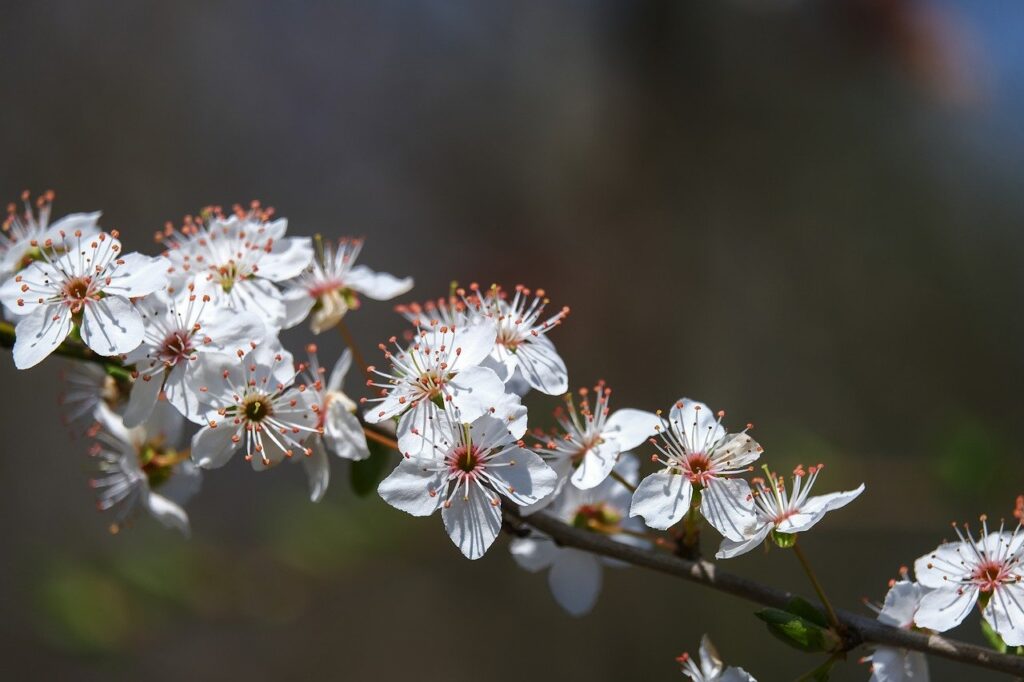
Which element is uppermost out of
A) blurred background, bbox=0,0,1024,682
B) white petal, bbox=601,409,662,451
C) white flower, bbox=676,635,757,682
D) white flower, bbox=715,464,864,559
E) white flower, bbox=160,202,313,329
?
blurred background, bbox=0,0,1024,682

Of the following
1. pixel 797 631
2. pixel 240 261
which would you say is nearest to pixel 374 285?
pixel 240 261

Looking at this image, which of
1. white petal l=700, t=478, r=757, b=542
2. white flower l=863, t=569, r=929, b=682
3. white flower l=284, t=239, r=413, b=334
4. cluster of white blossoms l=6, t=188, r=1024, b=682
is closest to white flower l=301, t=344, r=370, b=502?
cluster of white blossoms l=6, t=188, r=1024, b=682

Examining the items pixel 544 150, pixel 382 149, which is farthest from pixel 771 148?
pixel 382 149

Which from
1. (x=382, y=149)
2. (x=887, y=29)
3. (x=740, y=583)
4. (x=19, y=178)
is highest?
(x=887, y=29)

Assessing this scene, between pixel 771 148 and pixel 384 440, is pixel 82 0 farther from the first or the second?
pixel 384 440

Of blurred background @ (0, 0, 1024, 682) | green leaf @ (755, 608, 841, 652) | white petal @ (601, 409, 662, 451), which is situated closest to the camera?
green leaf @ (755, 608, 841, 652)

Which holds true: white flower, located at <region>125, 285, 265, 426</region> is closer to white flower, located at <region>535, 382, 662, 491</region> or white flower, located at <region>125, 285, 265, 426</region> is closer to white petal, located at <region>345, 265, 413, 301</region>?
white petal, located at <region>345, 265, 413, 301</region>
